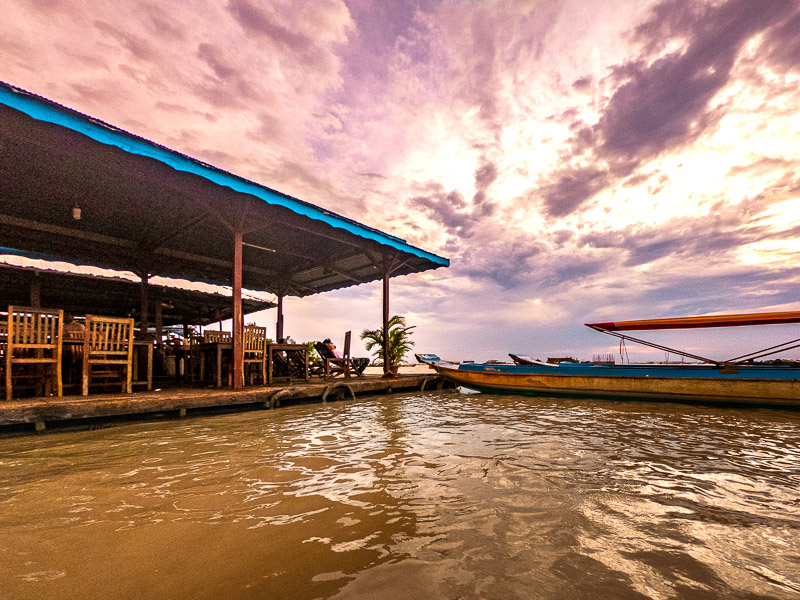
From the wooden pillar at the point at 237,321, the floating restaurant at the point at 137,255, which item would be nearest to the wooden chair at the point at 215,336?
the floating restaurant at the point at 137,255

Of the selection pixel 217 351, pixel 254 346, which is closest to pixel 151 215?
pixel 217 351

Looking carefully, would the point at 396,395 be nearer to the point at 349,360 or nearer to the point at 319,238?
the point at 349,360

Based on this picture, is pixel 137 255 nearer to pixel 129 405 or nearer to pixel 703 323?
pixel 129 405

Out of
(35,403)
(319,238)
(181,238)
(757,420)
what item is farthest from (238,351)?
(757,420)

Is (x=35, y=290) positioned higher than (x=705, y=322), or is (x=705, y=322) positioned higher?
Result: (x=35, y=290)

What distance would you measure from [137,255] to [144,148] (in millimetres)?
7061

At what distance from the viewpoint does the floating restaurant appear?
5.42m

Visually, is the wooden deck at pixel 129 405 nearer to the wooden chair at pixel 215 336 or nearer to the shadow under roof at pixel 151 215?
the wooden chair at pixel 215 336

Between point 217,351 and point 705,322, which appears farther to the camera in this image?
point 705,322

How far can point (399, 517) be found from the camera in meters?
2.41

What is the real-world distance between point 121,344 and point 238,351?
2074 millimetres

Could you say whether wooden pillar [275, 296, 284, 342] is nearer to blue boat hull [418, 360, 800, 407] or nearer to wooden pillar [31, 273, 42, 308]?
wooden pillar [31, 273, 42, 308]

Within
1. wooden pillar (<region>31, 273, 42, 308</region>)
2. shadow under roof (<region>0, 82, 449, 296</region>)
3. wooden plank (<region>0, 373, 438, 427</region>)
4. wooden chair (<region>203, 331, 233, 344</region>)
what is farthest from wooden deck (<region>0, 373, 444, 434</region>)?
wooden pillar (<region>31, 273, 42, 308</region>)

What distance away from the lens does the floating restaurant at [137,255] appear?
542 centimetres
